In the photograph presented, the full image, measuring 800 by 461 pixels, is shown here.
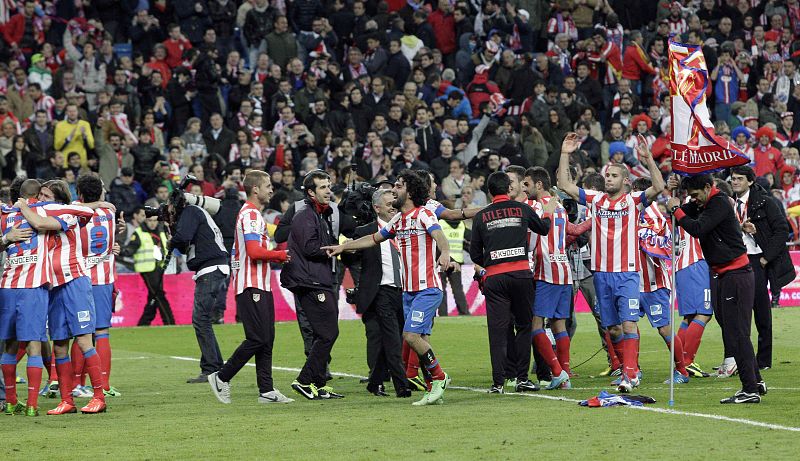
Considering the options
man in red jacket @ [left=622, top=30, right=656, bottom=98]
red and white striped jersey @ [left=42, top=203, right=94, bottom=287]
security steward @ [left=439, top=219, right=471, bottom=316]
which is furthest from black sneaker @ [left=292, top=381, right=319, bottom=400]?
man in red jacket @ [left=622, top=30, right=656, bottom=98]

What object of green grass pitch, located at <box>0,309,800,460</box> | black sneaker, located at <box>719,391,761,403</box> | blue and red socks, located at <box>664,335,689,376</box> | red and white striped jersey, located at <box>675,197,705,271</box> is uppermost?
red and white striped jersey, located at <box>675,197,705,271</box>

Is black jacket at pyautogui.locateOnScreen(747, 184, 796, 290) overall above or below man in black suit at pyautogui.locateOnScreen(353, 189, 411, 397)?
above

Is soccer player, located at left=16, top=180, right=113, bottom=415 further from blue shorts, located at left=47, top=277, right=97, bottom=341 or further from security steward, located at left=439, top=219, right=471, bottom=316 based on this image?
security steward, located at left=439, top=219, right=471, bottom=316

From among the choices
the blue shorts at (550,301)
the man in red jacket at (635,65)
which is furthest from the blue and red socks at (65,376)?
the man in red jacket at (635,65)

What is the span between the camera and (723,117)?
1209 inches

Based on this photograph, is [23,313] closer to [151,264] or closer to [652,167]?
[652,167]

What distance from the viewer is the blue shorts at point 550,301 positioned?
1368 centimetres

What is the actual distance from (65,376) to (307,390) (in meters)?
2.40

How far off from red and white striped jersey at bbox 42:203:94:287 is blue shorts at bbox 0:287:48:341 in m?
0.23

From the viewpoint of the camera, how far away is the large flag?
38.3 ft

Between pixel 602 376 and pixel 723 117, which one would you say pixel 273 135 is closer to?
pixel 723 117

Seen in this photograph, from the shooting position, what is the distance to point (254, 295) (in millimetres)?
12555

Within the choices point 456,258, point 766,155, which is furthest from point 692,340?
point 766,155

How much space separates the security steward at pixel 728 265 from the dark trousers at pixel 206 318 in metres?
5.77
